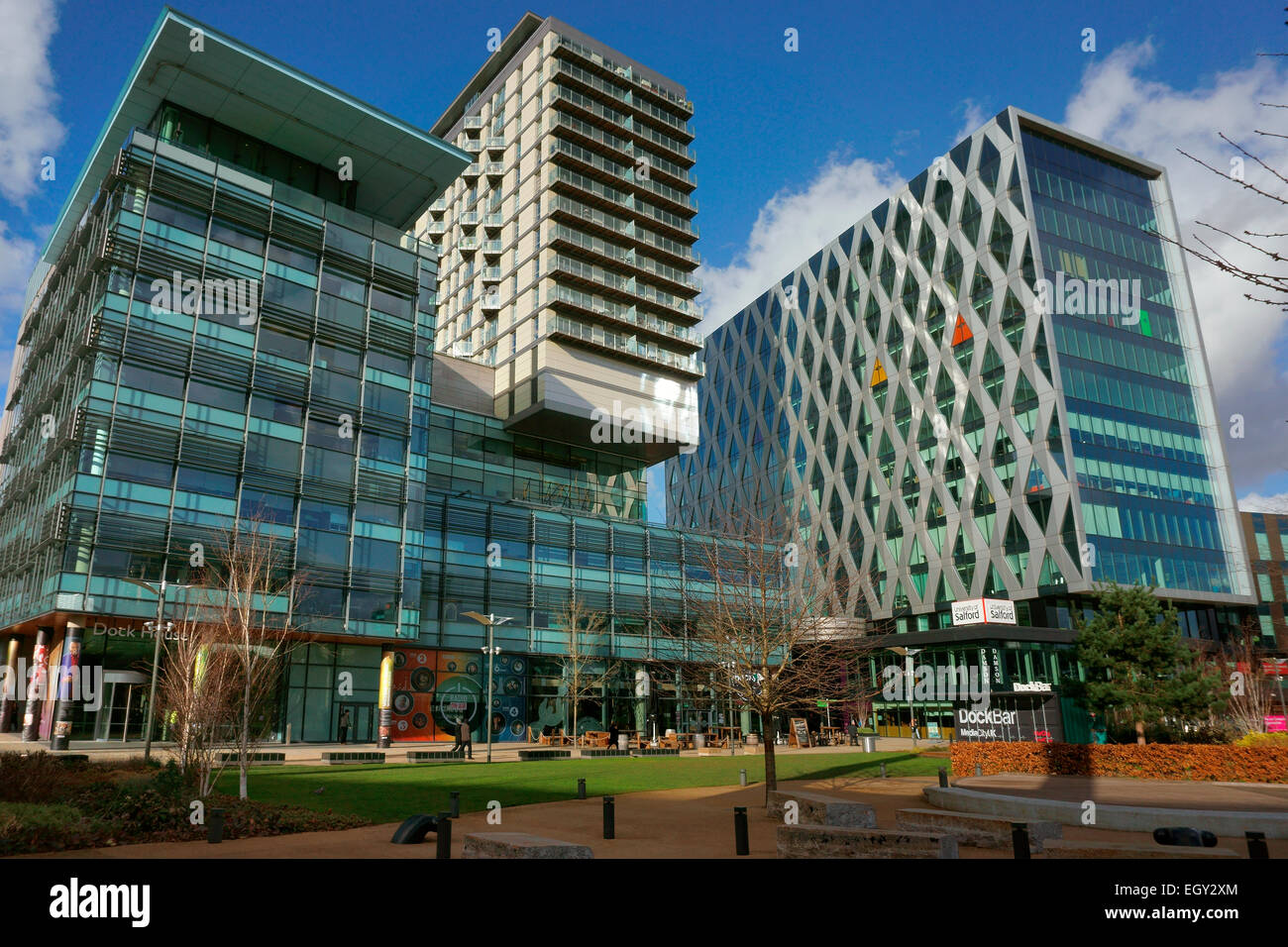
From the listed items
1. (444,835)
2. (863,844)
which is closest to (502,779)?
(444,835)

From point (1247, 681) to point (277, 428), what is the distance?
181 ft

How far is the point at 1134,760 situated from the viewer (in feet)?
85.1

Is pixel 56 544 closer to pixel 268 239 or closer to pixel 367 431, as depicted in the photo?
pixel 367 431

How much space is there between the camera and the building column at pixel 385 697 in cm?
4434

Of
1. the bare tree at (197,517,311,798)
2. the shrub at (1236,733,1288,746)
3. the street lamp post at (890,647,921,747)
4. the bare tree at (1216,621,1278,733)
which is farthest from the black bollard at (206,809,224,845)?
the street lamp post at (890,647,921,747)

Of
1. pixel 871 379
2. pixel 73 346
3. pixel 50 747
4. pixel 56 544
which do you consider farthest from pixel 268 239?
pixel 871 379

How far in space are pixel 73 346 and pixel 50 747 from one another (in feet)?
66.6

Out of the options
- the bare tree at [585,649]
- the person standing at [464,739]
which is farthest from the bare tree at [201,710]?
the bare tree at [585,649]

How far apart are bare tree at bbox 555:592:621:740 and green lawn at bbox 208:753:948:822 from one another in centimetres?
1523

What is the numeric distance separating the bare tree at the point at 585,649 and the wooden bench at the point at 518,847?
40.0 metres

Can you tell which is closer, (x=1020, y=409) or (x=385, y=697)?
(x=385, y=697)

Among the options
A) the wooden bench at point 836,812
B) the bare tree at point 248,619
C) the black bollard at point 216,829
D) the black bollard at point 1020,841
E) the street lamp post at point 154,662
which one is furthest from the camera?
the street lamp post at point 154,662
